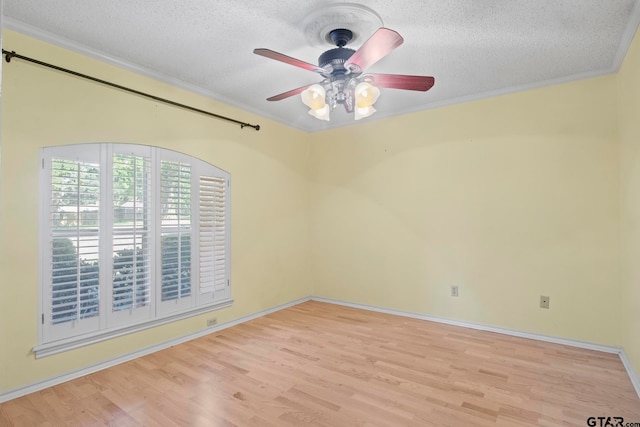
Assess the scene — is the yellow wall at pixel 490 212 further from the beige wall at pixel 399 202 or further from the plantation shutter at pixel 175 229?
the plantation shutter at pixel 175 229

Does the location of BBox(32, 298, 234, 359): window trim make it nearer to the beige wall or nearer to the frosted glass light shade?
the beige wall

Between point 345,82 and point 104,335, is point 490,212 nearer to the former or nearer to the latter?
point 345,82

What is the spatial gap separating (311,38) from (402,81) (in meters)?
0.77

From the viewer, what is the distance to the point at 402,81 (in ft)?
8.07

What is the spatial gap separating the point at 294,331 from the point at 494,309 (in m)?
2.08

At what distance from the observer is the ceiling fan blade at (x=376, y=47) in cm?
195

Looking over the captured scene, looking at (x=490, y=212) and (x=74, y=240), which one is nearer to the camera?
(x=74, y=240)

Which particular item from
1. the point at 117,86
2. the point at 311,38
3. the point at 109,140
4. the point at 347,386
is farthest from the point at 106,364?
the point at 311,38

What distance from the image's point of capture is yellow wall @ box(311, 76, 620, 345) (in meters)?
3.23

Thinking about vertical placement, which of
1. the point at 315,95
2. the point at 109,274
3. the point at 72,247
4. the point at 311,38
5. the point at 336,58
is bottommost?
the point at 109,274

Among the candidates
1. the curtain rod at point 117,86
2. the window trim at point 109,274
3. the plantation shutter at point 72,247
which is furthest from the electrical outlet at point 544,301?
the plantation shutter at point 72,247

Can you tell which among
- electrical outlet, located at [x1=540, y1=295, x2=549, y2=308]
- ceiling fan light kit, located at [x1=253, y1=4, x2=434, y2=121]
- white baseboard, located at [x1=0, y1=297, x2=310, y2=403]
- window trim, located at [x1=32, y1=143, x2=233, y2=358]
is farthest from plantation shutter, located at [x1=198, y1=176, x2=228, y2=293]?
electrical outlet, located at [x1=540, y1=295, x2=549, y2=308]

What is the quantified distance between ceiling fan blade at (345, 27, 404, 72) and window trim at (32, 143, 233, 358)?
198 cm

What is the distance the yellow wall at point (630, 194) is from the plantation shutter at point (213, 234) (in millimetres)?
3568
